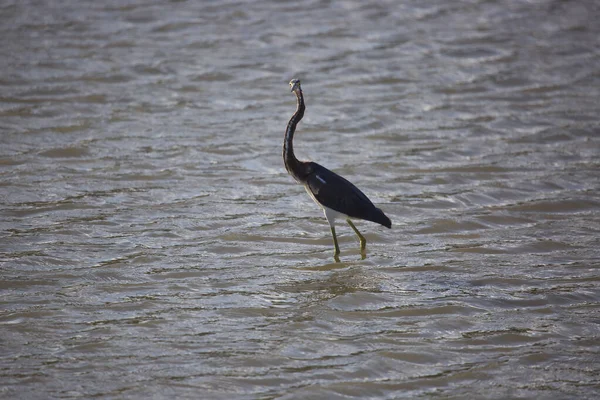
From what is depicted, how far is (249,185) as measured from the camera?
9758mm

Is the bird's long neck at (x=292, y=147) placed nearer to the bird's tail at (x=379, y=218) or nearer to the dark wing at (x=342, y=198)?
the dark wing at (x=342, y=198)

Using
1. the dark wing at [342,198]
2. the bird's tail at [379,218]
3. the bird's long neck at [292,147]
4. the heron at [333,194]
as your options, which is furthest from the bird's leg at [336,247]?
the bird's long neck at [292,147]

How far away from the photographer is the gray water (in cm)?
611

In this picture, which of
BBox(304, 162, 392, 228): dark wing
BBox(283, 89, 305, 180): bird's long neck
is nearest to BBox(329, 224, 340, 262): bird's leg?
BBox(304, 162, 392, 228): dark wing

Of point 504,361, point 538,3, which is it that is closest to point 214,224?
point 504,361

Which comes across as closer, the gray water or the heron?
the gray water

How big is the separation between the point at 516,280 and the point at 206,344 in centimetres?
275

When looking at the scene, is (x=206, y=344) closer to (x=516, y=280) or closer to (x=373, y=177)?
(x=516, y=280)

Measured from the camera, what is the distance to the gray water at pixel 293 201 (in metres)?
6.11

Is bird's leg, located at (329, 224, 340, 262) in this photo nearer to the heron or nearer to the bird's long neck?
the heron

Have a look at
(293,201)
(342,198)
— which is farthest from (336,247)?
(293,201)

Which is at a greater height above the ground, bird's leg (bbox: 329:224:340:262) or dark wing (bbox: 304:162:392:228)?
dark wing (bbox: 304:162:392:228)

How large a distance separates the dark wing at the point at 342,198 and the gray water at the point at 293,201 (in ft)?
1.51

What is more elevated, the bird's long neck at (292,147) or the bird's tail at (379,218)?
the bird's long neck at (292,147)
